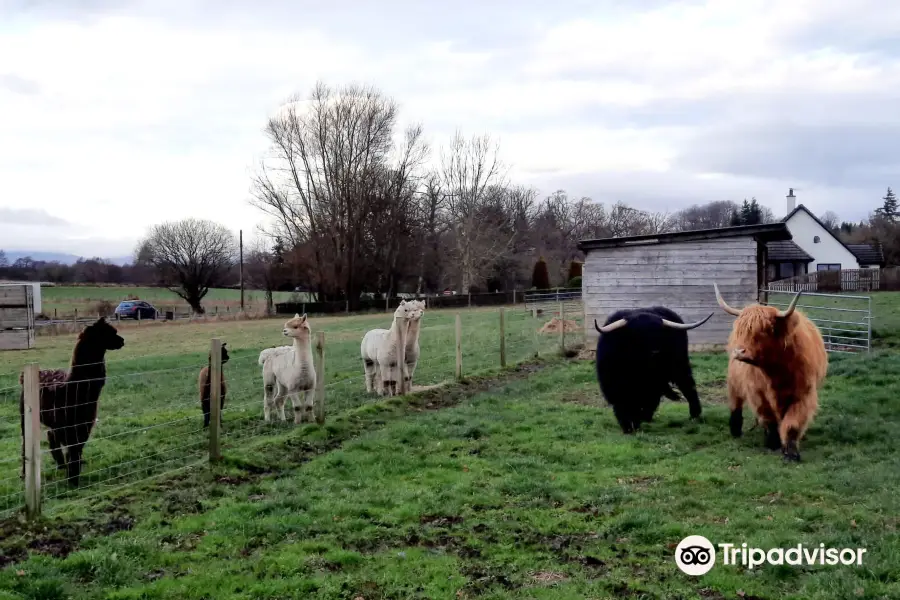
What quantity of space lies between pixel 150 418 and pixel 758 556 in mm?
8961

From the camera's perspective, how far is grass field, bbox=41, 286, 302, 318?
4587cm

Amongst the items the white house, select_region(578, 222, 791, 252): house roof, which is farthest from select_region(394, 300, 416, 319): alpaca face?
the white house

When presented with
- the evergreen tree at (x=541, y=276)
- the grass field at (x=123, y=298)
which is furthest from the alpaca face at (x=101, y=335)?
the evergreen tree at (x=541, y=276)

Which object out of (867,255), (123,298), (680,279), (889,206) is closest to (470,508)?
(680,279)

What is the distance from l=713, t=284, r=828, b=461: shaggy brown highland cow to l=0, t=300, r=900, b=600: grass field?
337 millimetres

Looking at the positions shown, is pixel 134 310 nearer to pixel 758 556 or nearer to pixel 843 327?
pixel 843 327

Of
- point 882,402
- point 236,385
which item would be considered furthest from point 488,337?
point 882,402

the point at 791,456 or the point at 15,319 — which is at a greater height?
the point at 15,319

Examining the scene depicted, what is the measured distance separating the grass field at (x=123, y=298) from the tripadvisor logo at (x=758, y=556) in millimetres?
43205

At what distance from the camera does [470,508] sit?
600cm

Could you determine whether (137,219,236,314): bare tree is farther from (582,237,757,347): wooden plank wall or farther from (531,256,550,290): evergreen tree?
(582,237,757,347): wooden plank wall

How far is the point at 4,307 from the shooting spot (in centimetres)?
2742

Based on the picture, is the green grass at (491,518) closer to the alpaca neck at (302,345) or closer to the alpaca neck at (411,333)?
the alpaca neck at (302,345)

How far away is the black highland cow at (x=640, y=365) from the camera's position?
9.06 metres
